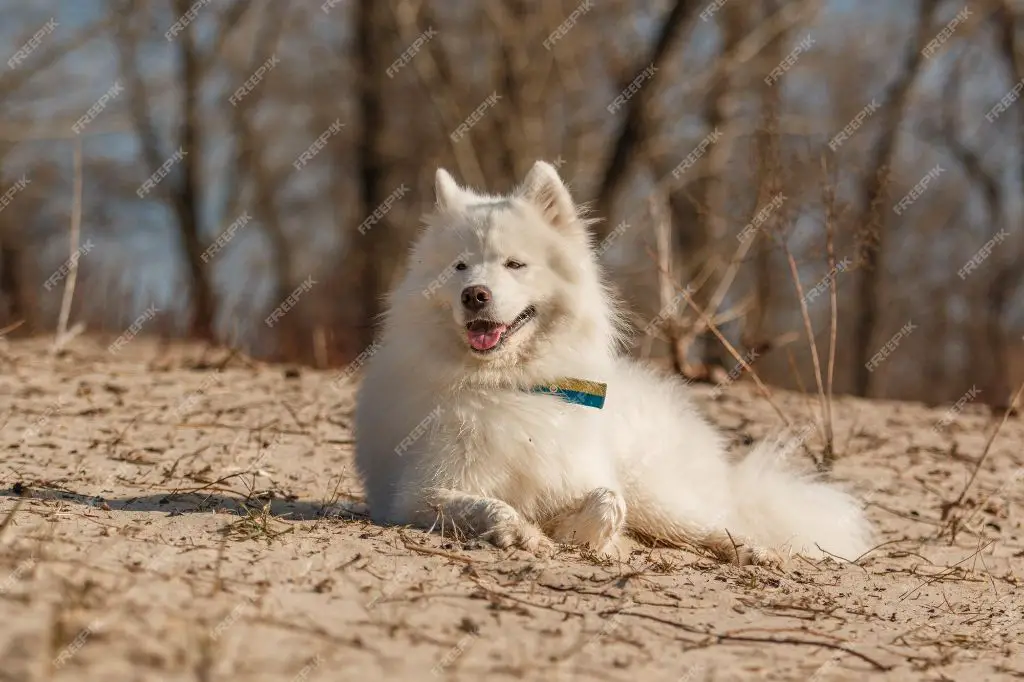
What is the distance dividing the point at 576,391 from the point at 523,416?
289 millimetres

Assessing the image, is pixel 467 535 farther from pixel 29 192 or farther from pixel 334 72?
pixel 29 192

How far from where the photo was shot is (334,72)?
27.4 metres

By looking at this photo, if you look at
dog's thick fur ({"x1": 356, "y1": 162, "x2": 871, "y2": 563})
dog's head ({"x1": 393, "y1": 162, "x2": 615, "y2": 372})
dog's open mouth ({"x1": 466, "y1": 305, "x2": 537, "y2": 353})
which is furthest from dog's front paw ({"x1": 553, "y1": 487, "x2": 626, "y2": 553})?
dog's open mouth ({"x1": 466, "y1": 305, "x2": 537, "y2": 353})

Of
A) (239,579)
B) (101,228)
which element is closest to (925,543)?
(239,579)

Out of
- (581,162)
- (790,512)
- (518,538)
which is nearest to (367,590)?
(518,538)

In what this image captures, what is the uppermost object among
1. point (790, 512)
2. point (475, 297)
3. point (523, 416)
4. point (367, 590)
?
point (475, 297)

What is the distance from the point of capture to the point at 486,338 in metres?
4.63

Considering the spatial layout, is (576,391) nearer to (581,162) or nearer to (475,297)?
(475,297)

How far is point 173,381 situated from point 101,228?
2444cm

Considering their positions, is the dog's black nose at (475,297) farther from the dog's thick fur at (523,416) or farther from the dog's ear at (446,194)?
the dog's ear at (446,194)

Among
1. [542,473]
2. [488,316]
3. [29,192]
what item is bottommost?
[542,473]

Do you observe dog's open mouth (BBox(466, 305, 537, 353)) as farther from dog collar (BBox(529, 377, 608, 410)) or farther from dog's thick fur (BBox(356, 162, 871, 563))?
dog collar (BBox(529, 377, 608, 410))

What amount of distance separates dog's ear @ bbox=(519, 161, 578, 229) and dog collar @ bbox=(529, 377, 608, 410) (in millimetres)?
793

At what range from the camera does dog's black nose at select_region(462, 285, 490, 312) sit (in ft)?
14.8
